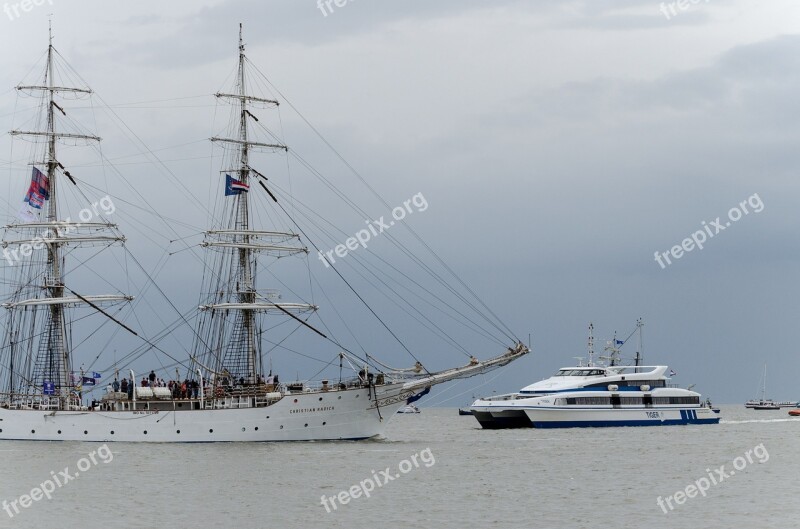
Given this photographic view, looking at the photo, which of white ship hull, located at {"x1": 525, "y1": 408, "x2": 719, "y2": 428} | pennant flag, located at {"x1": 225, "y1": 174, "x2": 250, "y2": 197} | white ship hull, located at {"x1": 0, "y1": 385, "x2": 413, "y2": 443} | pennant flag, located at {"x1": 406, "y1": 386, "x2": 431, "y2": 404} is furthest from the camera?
white ship hull, located at {"x1": 525, "y1": 408, "x2": 719, "y2": 428}

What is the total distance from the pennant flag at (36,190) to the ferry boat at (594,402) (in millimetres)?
47208

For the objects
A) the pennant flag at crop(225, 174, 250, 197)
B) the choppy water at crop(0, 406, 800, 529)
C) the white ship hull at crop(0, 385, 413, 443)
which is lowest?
the choppy water at crop(0, 406, 800, 529)

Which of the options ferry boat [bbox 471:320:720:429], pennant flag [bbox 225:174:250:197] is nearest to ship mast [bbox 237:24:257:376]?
pennant flag [bbox 225:174:250:197]

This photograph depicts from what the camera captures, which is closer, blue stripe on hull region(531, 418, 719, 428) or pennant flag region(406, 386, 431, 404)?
pennant flag region(406, 386, 431, 404)

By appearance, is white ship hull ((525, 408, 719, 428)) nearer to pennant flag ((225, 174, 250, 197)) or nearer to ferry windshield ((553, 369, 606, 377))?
ferry windshield ((553, 369, 606, 377))

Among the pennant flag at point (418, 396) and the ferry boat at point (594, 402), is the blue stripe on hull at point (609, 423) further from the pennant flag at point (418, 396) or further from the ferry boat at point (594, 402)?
the pennant flag at point (418, 396)

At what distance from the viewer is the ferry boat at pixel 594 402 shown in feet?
399

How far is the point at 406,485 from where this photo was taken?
65250mm

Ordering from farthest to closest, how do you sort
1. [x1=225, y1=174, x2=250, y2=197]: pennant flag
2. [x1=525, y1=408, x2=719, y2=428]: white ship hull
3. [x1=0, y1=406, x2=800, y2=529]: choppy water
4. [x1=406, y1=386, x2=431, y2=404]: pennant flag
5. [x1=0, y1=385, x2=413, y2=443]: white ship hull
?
[x1=525, y1=408, x2=719, y2=428]: white ship hull → [x1=225, y1=174, x2=250, y2=197]: pennant flag → [x1=406, y1=386, x2=431, y2=404]: pennant flag → [x1=0, y1=385, x2=413, y2=443]: white ship hull → [x1=0, y1=406, x2=800, y2=529]: choppy water

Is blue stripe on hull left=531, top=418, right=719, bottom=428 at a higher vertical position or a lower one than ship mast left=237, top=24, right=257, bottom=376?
lower

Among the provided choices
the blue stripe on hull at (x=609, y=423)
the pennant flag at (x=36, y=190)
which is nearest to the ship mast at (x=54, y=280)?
the pennant flag at (x=36, y=190)

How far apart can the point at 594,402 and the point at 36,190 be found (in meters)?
55.0

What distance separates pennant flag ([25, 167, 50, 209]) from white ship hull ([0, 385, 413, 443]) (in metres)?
15.8

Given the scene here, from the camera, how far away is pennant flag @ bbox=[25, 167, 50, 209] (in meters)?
97.9
